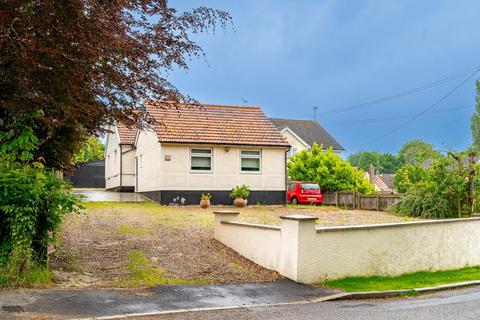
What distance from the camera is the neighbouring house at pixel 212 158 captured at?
26125 mm

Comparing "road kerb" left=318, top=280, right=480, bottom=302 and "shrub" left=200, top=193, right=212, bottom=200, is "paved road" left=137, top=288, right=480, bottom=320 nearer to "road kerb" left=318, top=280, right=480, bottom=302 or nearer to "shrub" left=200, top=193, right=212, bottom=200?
"road kerb" left=318, top=280, right=480, bottom=302

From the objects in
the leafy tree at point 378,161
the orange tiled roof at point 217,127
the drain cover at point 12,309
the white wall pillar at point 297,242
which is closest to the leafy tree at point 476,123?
the leafy tree at point 378,161

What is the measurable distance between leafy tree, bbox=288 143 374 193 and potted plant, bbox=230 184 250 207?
760 centimetres

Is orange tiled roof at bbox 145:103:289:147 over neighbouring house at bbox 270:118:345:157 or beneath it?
beneath

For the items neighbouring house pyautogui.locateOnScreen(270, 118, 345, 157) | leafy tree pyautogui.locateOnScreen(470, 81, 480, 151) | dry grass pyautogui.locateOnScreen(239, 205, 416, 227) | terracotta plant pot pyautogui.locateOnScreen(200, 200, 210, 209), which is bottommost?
dry grass pyautogui.locateOnScreen(239, 205, 416, 227)

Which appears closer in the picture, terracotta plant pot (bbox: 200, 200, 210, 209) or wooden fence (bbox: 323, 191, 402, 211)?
terracotta plant pot (bbox: 200, 200, 210, 209)

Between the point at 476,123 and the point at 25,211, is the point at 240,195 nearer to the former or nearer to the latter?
the point at 25,211

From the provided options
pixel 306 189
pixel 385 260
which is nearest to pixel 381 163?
pixel 306 189

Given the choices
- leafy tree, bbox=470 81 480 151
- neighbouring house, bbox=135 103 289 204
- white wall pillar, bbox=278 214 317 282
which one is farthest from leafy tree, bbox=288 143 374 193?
leafy tree, bbox=470 81 480 151

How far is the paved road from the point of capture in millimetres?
7738

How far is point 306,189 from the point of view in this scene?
30.0m

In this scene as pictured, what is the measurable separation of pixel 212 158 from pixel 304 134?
102ft

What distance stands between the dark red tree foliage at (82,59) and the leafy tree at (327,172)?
73.9 ft

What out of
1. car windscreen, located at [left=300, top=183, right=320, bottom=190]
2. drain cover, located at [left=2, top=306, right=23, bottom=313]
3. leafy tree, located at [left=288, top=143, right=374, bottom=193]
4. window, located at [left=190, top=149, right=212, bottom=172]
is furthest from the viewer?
leafy tree, located at [left=288, top=143, right=374, bottom=193]
